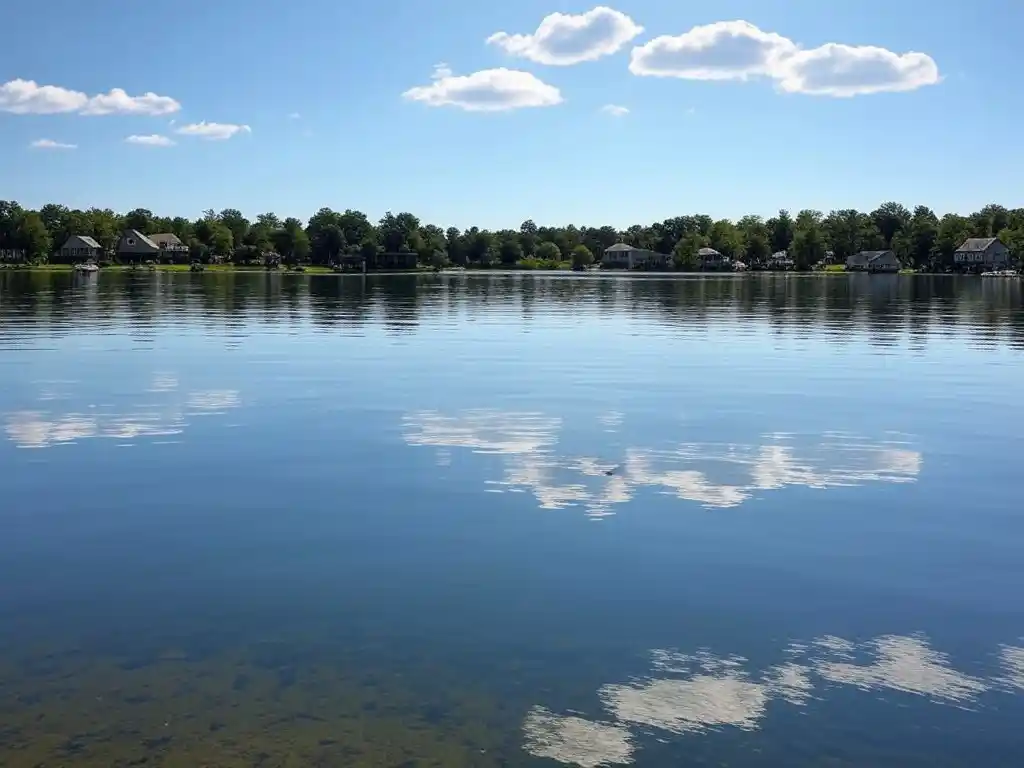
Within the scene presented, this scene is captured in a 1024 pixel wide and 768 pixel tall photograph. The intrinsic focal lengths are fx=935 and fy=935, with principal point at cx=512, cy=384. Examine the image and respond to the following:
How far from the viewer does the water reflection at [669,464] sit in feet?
63.9

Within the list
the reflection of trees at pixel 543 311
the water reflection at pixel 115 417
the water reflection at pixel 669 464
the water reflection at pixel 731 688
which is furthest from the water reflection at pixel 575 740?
the reflection of trees at pixel 543 311

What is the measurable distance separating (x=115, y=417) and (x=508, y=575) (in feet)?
59.2

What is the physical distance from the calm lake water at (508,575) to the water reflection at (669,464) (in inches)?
4.6

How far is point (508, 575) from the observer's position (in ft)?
47.0

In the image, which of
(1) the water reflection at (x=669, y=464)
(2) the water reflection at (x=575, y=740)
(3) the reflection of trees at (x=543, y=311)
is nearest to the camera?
(2) the water reflection at (x=575, y=740)

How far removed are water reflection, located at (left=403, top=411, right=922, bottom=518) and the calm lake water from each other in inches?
4.6

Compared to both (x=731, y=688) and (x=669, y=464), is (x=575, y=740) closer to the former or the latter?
(x=731, y=688)

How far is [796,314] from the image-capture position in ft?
265

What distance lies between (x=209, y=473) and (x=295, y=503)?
3.50 metres

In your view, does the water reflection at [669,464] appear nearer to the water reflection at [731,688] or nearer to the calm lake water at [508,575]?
the calm lake water at [508,575]

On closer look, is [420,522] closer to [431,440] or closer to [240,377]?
[431,440]

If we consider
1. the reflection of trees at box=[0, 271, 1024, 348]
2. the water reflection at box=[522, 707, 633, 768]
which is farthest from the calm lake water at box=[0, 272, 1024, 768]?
the reflection of trees at box=[0, 271, 1024, 348]

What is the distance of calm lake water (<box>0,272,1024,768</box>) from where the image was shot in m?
9.75

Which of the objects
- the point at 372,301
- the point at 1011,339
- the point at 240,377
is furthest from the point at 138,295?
the point at 1011,339
